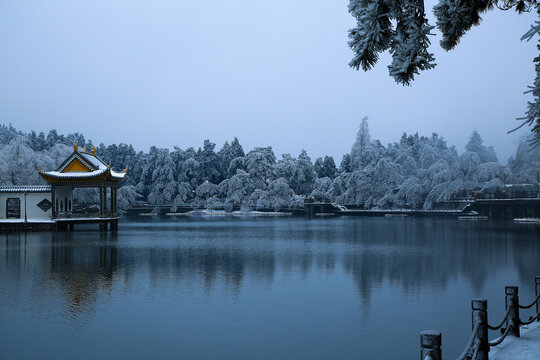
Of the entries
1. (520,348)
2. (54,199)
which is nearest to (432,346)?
(520,348)

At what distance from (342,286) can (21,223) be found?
26.7 m

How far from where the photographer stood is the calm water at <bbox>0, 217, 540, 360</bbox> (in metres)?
7.90

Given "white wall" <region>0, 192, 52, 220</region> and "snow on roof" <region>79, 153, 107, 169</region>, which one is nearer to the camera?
"snow on roof" <region>79, 153, 107, 169</region>

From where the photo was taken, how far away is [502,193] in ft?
172

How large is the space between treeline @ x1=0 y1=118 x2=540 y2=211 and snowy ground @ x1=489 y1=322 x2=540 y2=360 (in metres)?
46.4

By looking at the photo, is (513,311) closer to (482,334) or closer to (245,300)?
(482,334)

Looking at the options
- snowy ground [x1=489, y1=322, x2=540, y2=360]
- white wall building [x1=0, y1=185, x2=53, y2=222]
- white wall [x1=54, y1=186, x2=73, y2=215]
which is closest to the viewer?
snowy ground [x1=489, y1=322, x2=540, y2=360]

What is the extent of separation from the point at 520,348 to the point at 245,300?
5.84 m

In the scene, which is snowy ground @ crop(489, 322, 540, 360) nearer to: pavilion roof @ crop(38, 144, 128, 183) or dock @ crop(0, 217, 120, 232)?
pavilion roof @ crop(38, 144, 128, 183)

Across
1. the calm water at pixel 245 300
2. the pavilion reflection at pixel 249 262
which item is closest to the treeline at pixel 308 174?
the pavilion reflection at pixel 249 262

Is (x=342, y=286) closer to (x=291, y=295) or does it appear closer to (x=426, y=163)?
(x=291, y=295)

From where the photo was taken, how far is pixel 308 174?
72.1 m

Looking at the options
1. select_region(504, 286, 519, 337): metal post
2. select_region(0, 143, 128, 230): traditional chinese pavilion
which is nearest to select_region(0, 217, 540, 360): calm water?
select_region(504, 286, 519, 337): metal post

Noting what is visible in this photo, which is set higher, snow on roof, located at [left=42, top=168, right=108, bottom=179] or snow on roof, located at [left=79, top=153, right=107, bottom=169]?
snow on roof, located at [left=79, top=153, right=107, bottom=169]
